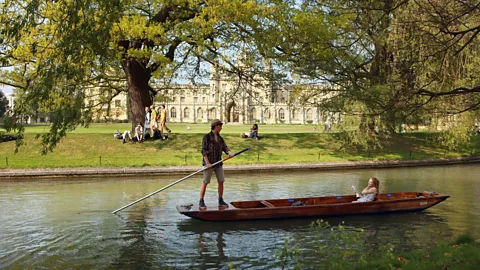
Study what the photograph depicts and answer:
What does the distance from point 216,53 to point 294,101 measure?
18.4 feet

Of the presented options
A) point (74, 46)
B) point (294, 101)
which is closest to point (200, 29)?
point (294, 101)

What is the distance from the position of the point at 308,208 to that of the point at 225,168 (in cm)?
879

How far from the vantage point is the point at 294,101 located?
25.0m

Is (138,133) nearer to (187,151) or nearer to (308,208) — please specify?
(187,151)

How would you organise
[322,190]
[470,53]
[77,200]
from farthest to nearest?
1. [470,53]
2. [322,190]
3. [77,200]

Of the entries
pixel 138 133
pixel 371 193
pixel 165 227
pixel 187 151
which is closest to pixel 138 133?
pixel 138 133

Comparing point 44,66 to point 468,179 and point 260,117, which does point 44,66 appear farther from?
point 260,117

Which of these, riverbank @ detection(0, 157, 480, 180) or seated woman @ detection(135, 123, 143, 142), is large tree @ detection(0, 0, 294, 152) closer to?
Result: seated woman @ detection(135, 123, 143, 142)

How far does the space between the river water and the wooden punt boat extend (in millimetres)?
156

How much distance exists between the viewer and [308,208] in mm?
9703

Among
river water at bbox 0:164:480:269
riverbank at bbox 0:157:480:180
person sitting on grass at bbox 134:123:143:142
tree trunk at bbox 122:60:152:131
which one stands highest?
tree trunk at bbox 122:60:152:131

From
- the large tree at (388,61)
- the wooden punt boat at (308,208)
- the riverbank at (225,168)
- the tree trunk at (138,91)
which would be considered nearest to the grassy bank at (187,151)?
the riverbank at (225,168)

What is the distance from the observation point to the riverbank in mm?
16828

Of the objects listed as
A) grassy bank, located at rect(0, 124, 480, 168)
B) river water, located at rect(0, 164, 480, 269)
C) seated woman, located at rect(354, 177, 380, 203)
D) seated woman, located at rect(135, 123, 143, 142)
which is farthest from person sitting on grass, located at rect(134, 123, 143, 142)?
seated woman, located at rect(354, 177, 380, 203)
